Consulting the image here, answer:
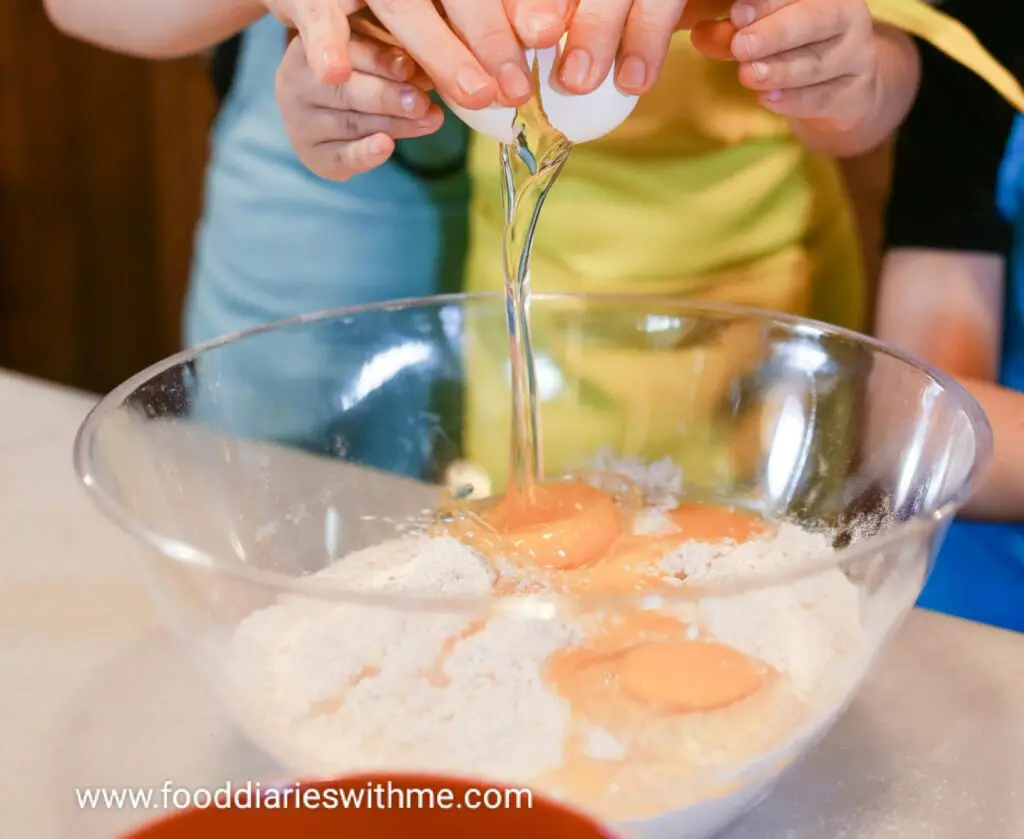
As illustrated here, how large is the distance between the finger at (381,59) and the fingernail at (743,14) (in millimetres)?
178

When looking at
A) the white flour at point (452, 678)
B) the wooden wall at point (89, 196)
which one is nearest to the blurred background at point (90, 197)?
the wooden wall at point (89, 196)

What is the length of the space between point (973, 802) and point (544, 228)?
1.87 feet

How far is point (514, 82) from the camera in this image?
513mm

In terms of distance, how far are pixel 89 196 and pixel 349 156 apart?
5.40 feet

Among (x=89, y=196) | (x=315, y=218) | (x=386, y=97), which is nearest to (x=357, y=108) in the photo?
(x=386, y=97)

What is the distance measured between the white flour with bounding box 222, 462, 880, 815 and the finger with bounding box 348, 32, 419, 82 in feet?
1.11

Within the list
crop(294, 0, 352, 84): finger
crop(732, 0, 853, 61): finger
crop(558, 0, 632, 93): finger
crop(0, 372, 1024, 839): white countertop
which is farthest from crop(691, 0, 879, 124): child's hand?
crop(0, 372, 1024, 839): white countertop

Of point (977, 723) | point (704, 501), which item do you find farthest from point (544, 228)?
point (977, 723)

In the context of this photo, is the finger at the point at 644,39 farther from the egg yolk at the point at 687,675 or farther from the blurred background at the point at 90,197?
the blurred background at the point at 90,197

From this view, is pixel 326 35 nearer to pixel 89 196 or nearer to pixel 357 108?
pixel 357 108

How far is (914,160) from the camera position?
0.94 meters

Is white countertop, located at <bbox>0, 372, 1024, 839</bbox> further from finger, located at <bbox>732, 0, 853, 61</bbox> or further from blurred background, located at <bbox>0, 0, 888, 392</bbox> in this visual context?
blurred background, located at <bbox>0, 0, 888, 392</bbox>

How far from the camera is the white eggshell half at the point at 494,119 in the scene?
A: 1.84 feet

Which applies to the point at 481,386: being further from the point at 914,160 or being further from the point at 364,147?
the point at 914,160
